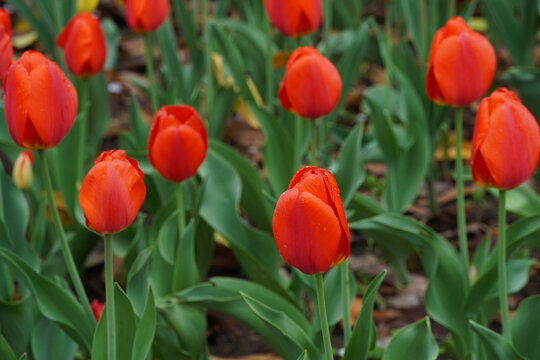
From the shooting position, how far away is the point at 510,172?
1.23m

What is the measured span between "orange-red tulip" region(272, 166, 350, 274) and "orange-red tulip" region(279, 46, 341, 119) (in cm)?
44

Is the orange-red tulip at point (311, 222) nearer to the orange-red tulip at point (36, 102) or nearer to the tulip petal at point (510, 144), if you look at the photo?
the tulip petal at point (510, 144)

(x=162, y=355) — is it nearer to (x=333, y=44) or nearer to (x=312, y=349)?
(x=312, y=349)

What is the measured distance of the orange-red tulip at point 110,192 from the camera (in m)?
1.12

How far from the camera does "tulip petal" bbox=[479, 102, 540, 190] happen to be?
1.22 m

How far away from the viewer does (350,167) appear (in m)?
1.72

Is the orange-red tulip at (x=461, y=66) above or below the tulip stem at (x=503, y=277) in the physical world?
above

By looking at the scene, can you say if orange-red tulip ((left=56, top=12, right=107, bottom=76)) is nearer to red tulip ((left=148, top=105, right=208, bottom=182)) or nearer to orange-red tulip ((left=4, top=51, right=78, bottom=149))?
red tulip ((left=148, top=105, right=208, bottom=182))

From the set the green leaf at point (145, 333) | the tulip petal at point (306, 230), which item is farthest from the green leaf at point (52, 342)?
the tulip petal at point (306, 230)

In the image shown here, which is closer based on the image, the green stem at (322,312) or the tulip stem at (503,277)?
the green stem at (322,312)

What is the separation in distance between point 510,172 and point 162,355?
769 millimetres

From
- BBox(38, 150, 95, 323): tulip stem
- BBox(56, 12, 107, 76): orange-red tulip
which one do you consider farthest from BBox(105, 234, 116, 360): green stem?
BBox(56, 12, 107, 76): orange-red tulip

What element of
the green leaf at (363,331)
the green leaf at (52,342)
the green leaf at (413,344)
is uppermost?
the green leaf at (363,331)

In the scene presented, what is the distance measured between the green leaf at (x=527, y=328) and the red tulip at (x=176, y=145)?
2.06 ft
